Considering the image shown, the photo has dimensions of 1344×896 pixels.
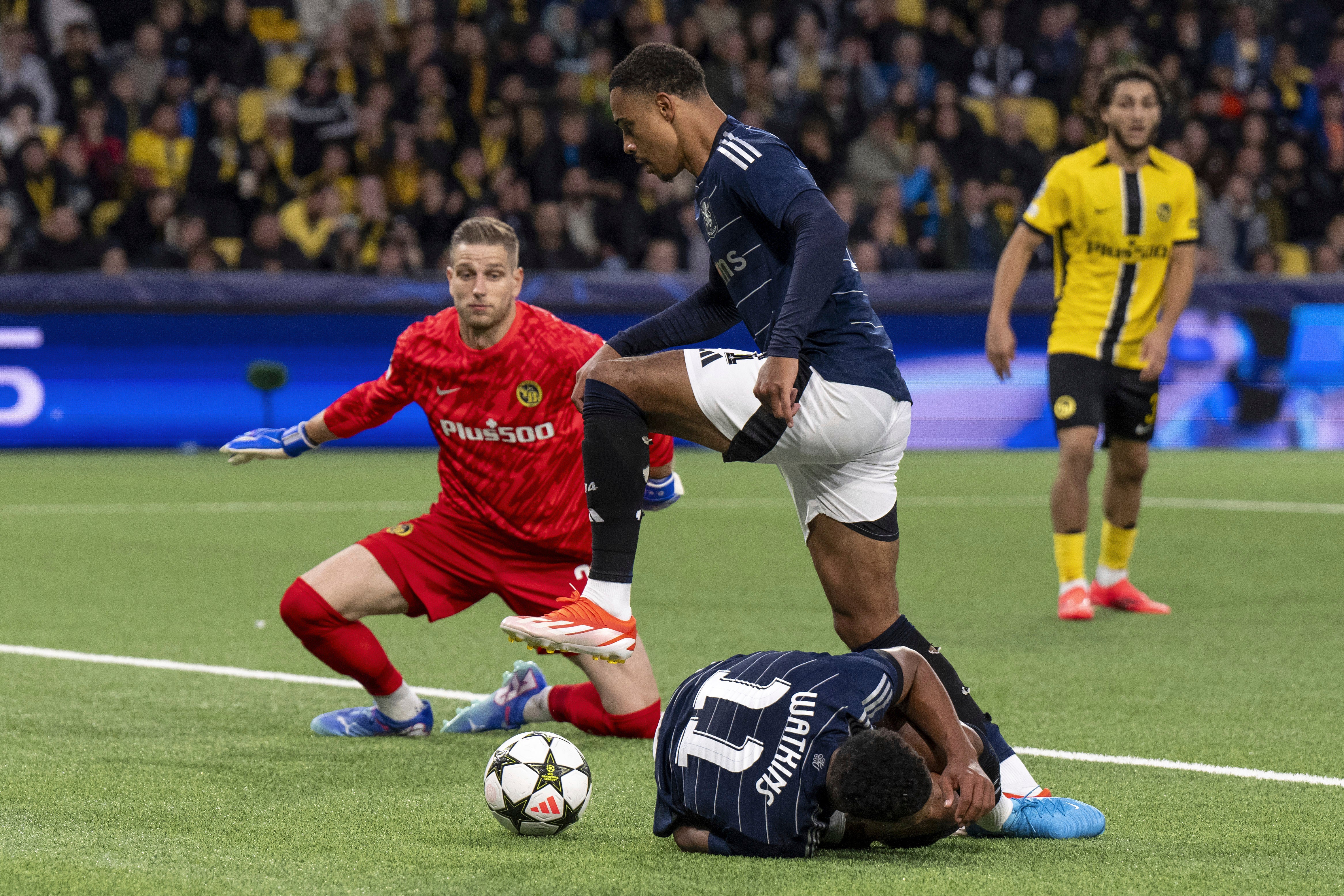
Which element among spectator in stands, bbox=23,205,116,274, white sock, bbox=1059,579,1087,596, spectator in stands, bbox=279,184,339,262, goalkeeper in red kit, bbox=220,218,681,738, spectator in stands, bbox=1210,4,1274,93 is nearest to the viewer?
goalkeeper in red kit, bbox=220,218,681,738

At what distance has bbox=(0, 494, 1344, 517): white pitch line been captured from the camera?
11.6 meters


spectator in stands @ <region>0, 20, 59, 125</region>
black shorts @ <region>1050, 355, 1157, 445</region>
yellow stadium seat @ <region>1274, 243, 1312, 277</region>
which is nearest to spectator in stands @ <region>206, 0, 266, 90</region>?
spectator in stands @ <region>0, 20, 59, 125</region>

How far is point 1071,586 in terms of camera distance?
25.6 feet

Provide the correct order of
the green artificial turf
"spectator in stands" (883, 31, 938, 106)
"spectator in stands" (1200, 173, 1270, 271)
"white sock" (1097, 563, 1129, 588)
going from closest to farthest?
1. the green artificial turf
2. "white sock" (1097, 563, 1129, 588)
3. "spectator in stands" (1200, 173, 1270, 271)
4. "spectator in stands" (883, 31, 938, 106)

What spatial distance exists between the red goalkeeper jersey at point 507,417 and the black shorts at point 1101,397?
9.36ft

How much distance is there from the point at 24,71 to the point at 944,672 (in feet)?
51.3

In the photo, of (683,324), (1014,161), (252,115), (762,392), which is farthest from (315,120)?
(762,392)

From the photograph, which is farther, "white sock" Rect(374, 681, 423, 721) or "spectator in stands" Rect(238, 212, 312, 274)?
"spectator in stands" Rect(238, 212, 312, 274)

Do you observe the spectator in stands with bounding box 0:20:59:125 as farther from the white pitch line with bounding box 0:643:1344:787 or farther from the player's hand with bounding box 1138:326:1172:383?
the player's hand with bounding box 1138:326:1172:383

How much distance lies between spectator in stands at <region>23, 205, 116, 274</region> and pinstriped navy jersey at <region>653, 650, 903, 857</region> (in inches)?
510

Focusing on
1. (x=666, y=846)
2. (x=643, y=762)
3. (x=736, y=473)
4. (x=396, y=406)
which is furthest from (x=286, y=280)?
(x=666, y=846)

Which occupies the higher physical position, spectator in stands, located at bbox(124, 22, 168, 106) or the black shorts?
spectator in stands, located at bbox(124, 22, 168, 106)

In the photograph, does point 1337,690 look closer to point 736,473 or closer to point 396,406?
point 396,406

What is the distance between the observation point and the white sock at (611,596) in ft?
13.5
